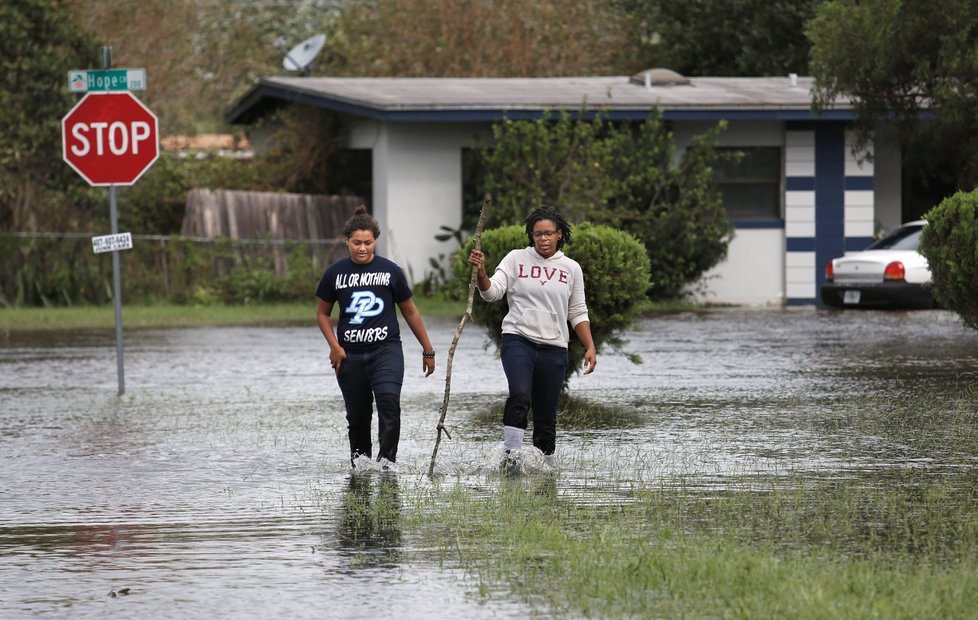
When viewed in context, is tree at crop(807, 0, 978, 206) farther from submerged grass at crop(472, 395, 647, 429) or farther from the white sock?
the white sock

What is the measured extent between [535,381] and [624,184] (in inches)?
695

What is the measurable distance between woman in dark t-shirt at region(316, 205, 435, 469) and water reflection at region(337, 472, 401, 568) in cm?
34

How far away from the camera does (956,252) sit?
1465 cm

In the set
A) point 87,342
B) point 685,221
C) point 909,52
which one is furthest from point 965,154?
point 87,342

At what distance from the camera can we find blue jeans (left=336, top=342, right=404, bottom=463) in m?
10.1

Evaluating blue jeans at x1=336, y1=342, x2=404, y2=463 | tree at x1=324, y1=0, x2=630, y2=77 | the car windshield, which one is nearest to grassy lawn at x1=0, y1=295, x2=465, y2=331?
the car windshield

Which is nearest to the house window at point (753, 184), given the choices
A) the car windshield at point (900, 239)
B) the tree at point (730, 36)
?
the car windshield at point (900, 239)

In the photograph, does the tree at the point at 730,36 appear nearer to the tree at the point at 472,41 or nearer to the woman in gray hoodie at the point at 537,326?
the tree at the point at 472,41

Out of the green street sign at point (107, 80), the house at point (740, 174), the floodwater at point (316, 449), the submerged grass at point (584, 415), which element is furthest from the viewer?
the house at point (740, 174)

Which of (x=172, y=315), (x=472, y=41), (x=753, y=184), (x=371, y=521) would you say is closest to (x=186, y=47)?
(x=472, y=41)

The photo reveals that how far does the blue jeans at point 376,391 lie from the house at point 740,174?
18.5 m

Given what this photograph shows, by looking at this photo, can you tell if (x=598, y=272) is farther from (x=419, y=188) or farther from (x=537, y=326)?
(x=419, y=188)

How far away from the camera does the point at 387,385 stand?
10109 millimetres

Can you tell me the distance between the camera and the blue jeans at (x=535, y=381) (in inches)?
404
